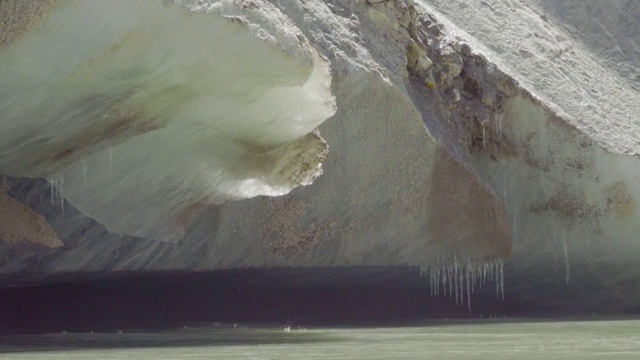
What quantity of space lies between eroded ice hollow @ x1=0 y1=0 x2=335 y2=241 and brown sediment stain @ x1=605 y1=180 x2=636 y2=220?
484cm

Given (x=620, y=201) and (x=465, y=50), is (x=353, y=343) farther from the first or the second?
(x=620, y=201)

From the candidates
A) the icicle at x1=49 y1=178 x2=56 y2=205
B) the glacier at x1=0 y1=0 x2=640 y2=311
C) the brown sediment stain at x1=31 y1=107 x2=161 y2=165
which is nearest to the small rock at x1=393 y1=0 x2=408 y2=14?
the glacier at x1=0 y1=0 x2=640 y2=311

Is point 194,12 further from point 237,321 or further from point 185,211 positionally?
point 237,321

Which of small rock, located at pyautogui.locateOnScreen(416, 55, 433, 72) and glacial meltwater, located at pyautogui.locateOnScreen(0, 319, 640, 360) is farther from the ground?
small rock, located at pyautogui.locateOnScreen(416, 55, 433, 72)

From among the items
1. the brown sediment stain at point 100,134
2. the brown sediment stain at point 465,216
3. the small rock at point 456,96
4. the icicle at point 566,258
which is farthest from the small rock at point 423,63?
the brown sediment stain at point 100,134


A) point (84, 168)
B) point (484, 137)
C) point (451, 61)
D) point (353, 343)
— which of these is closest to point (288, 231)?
point (84, 168)

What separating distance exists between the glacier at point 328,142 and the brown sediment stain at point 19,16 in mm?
14

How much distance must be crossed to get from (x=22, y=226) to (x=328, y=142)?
2.78 m

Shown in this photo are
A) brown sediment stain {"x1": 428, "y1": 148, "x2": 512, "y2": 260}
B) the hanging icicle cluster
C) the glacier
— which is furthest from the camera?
the hanging icicle cluster

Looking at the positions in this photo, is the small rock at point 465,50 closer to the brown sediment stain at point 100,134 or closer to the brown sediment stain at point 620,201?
the brown sediment stain at point 620,201

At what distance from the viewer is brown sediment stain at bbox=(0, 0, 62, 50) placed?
25.1 ft

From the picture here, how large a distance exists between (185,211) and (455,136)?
3.18 metres

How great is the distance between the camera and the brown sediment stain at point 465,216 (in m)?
11.8

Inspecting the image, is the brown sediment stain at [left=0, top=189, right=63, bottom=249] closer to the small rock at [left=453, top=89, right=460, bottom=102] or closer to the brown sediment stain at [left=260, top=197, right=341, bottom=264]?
the brown sediment stain at [left=260, top=197, right=341, bottom=264]
